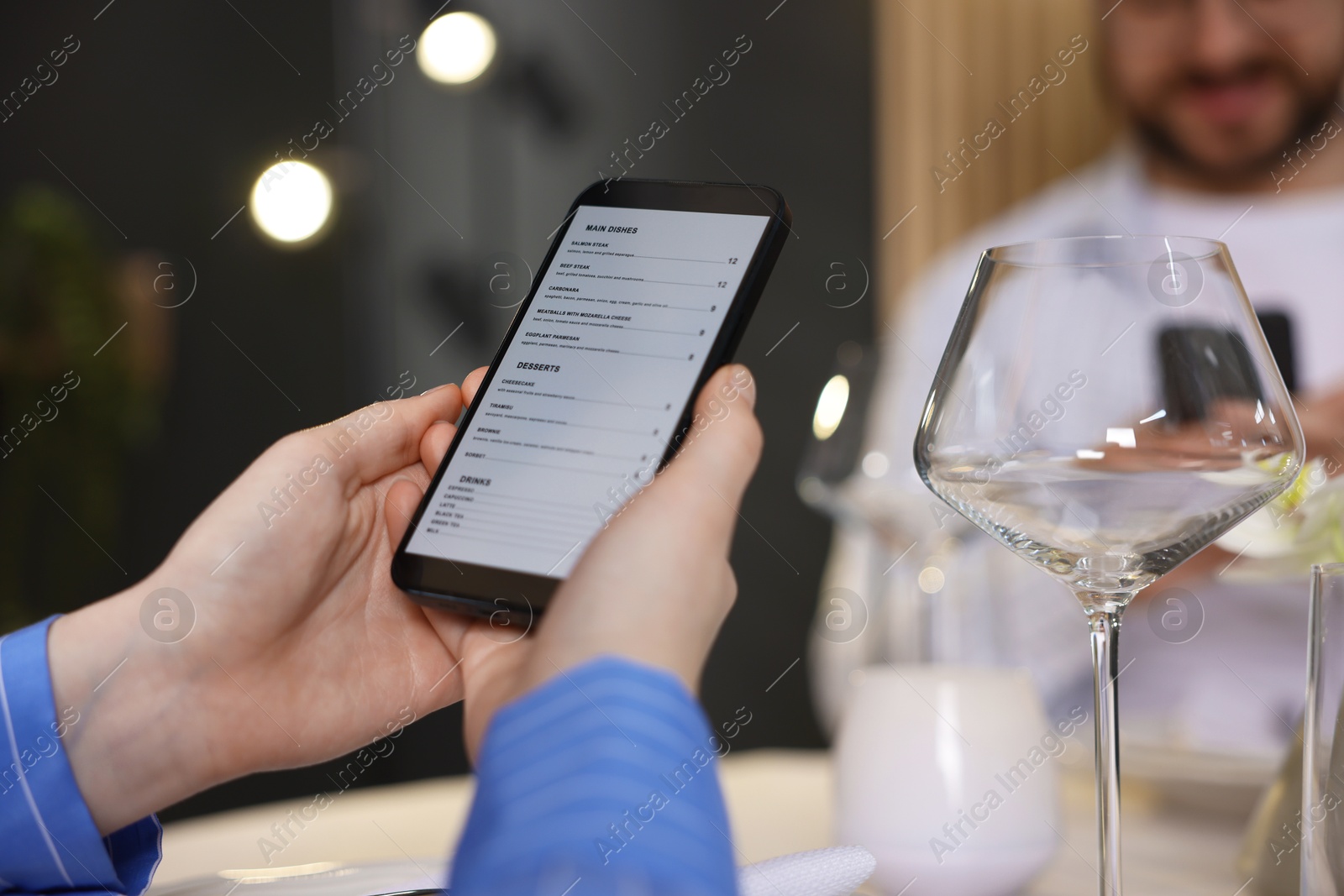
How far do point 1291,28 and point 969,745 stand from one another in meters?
1.40

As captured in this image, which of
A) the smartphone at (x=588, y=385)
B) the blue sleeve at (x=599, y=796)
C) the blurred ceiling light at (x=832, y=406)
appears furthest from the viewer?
the blurred ceiling light at (x=832, y=406)

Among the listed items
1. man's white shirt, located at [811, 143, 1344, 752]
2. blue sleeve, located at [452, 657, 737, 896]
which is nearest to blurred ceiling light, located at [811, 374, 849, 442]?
man's white shirt, located at [811, 143, 1344, 752]

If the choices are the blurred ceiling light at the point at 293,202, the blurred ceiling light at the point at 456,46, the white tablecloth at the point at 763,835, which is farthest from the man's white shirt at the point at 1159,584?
the blurred ceiling light at the point at 293,202

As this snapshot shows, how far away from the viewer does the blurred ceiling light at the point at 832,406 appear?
101 centimetres

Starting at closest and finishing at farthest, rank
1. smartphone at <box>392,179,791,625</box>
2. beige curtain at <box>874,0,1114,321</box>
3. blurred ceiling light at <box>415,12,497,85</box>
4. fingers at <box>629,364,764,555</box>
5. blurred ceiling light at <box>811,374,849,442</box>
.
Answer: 1. fingers at <box>629,364,764,555</box>
2. smartphone at <box>392,179,791,625</box>
3. blurred ceiling light at <box>811,374,849,442</box>
4. beige curtain at <box>874,0,1114,321</box>
5. blurred ceiling light at <box>415,12,497,85</box>

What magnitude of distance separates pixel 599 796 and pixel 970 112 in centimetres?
204

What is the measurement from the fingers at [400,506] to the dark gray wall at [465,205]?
62.9 inches

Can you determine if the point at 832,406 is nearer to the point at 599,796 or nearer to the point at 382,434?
the point at 382,434

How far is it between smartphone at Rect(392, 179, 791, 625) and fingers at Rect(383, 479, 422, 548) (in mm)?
20

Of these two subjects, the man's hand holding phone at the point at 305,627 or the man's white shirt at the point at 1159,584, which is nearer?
the man's hand holding phone at the point at 305,627

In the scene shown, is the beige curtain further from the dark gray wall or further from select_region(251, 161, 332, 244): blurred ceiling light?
select_region(251, 161, 332, 244): blurred ceiling light

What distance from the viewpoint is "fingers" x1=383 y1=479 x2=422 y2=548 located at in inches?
21.1

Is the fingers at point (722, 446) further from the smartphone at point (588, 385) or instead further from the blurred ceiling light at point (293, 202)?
the blurred ceiling light at point (293, 202)

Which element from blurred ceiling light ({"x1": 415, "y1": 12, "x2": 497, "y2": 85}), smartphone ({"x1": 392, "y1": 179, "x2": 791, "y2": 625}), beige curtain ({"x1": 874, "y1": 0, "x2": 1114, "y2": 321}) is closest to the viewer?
smartphone ({"x1": 392, "y1": 179, "x2": 791, "y2": 625})
